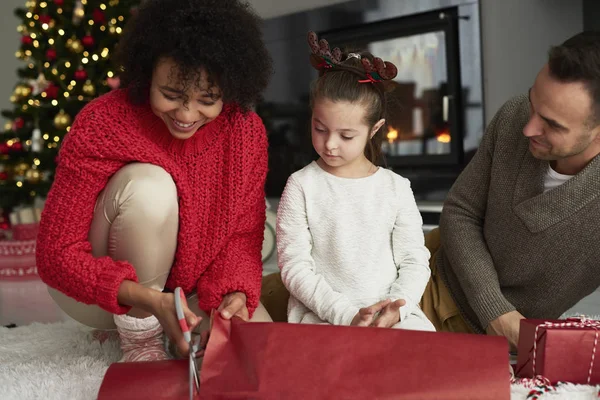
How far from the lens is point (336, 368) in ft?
3.08

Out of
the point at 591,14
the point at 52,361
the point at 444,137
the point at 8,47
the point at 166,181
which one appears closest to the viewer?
the point at 166,181

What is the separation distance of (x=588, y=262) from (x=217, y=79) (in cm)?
80

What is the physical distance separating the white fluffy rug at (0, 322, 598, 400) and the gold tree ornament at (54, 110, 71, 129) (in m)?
1.64

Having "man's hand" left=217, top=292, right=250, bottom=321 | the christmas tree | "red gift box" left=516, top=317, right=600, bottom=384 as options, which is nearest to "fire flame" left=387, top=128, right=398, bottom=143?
the christmas tree

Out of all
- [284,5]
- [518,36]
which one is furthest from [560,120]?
[284,5]

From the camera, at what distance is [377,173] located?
1403mm

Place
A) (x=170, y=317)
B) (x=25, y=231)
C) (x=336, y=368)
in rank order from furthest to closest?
(x=25, y=231)
(x=170, y=317)
(x=336, y=368)

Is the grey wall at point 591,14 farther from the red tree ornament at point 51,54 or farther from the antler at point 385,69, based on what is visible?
the red tree ornament at point 51,54

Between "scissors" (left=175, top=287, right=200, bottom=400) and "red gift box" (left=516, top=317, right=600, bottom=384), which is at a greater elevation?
"scissors" (left=175, top=287, right=200, bottom=400)

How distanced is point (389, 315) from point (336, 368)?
28 cm

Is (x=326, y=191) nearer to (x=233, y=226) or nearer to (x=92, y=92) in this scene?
(x=233, y=226)

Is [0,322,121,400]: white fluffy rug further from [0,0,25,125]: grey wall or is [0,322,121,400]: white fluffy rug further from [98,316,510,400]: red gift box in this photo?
[0,0,25,125]: grey wall

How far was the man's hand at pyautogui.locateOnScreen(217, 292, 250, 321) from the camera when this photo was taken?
3.98 ft

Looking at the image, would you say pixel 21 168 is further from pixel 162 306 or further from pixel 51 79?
pixel 162 306
